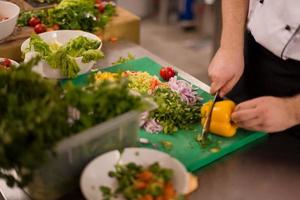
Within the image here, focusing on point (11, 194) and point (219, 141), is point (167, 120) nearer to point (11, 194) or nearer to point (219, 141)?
point (219, 141)

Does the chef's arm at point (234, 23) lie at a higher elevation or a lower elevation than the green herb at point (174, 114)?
higher

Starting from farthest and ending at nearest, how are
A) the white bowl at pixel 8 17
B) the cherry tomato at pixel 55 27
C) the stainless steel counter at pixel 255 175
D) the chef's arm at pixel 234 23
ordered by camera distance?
the cherry tomato at pixel 55 27 < the white bowl at pixel 8 17 < the chef's arm at pixel 234 23 < the stainless steel counter at pixel 255 175

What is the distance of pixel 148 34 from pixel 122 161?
2.35m

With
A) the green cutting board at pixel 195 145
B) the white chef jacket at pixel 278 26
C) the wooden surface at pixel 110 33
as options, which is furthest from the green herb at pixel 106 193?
the wooden surface at pixel 110 33

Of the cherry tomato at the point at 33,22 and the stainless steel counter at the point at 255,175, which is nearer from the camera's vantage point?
the stainless steel counter at the point at 255,175

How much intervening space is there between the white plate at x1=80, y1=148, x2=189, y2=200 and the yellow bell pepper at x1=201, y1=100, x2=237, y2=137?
21cm

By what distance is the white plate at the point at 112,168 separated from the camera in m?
0.70

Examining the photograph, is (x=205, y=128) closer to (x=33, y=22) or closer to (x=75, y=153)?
(x=75, y=153)

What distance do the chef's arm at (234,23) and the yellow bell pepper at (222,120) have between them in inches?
7.4

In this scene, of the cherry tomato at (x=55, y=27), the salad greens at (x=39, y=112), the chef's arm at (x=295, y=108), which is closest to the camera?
the salad greens at (x=39, y=112)

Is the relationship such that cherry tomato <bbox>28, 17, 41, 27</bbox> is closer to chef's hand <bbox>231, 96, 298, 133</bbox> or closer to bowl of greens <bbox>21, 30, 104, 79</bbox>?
bowl of greens <bbox>21, 30, 104, 79</bbox>

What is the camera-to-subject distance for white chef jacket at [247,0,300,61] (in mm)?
974

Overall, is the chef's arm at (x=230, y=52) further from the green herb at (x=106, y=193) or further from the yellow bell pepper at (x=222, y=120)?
the green herb at (x=106, y=193)

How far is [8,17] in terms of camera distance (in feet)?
4.35
